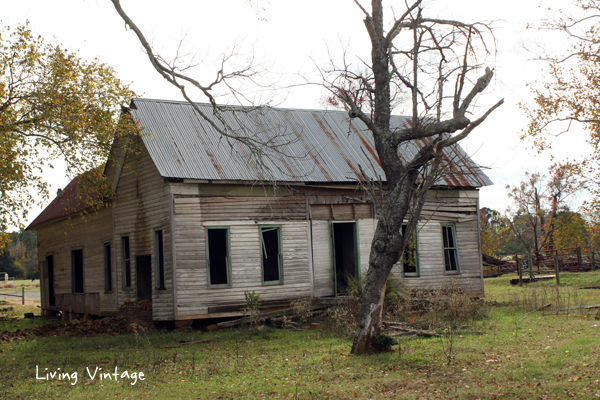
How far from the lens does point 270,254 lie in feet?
62.6

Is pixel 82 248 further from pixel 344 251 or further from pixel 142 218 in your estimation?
pixel 344 251

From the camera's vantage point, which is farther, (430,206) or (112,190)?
(430,206)

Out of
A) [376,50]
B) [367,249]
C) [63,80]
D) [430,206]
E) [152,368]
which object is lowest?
[152,368]

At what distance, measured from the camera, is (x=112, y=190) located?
56.3ft

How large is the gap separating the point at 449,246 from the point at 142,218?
33.5 feet

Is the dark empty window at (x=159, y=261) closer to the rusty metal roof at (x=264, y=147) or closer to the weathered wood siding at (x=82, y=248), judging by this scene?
the rusty metal roof at (x=264, y=147)

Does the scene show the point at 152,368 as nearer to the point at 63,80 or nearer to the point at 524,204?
the point at 63,80

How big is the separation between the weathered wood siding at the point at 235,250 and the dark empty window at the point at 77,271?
348 inches

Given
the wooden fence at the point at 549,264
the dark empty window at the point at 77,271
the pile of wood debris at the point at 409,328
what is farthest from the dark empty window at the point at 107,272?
the wooden fence at the point at 549,264

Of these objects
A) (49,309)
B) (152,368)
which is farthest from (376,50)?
(49,309)

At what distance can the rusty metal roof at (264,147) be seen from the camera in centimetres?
1572

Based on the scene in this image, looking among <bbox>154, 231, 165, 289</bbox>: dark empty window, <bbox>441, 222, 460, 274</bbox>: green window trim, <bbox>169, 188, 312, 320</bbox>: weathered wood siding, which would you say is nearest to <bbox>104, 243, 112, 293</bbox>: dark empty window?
<bbox>154, 231, 165, 289</bbox>: dark empty window

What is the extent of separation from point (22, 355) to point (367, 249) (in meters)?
9.89

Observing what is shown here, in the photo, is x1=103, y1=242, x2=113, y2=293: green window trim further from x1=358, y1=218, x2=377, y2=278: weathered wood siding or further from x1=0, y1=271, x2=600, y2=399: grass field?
x1=358, y1=218, x2=377, y2=278: weathered wood siding
